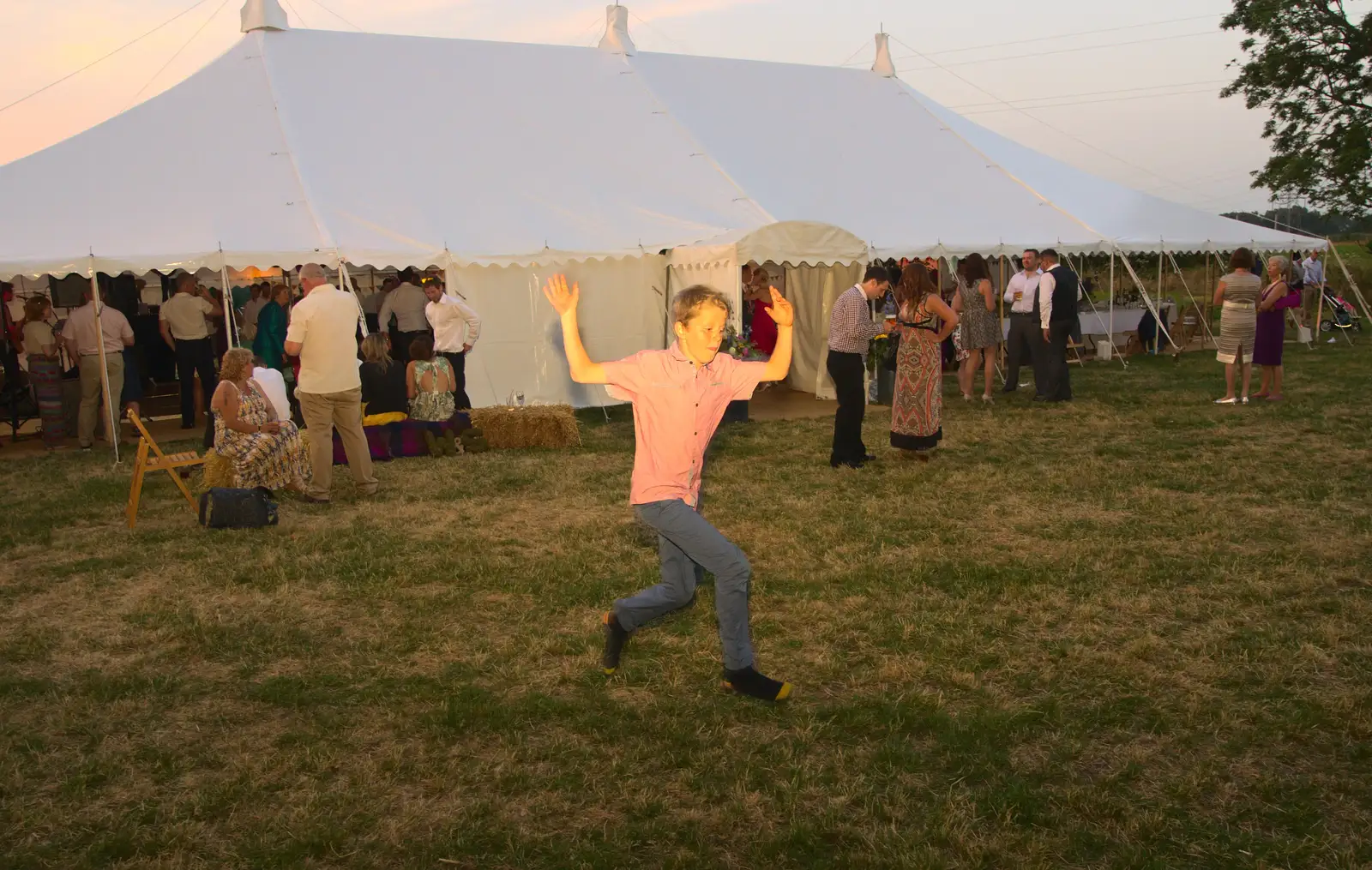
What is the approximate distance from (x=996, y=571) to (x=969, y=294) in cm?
698

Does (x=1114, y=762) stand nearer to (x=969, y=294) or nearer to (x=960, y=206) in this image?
(x=969, y=294)

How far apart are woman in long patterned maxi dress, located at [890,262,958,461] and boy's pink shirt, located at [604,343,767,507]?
459 cm

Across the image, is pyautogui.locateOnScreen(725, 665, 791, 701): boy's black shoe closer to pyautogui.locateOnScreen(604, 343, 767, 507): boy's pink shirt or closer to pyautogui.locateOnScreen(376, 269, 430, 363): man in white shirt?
pyautogui.locateOnScreen(604, 343, 767, 507): boy's pink shirt

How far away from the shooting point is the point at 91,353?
1034 cm

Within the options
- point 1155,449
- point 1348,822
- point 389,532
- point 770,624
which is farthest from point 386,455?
point 1348,822

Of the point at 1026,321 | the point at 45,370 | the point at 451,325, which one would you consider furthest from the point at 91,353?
the point at 1026,321

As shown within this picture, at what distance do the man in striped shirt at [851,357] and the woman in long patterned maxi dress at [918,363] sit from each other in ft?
0.68

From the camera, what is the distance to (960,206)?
44.8 ft

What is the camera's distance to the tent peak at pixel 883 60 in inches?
624

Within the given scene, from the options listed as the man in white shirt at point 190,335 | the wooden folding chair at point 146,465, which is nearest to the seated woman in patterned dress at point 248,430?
the wooden folding chair at point 146,465

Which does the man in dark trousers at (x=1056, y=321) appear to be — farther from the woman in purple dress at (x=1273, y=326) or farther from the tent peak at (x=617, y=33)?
the tent peak at (x=617, y=33)

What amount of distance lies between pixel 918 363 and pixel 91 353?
7.60 meters

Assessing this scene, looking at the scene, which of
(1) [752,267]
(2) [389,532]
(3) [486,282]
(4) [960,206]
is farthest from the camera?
(1) [752,267]

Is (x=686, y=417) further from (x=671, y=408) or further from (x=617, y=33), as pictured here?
(x=617, y=33)
